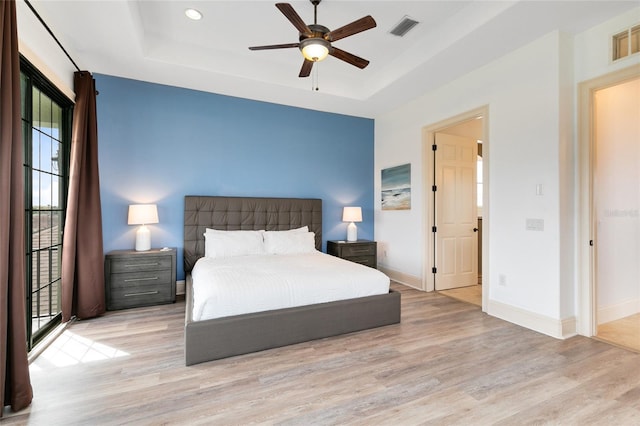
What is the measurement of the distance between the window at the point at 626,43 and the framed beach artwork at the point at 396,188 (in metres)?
2.58

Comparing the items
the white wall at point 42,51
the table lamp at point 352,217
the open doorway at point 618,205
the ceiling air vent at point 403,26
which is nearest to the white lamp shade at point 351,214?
the table lamp at point 352,217

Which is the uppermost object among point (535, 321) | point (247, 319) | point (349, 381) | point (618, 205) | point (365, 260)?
point (618, 205)

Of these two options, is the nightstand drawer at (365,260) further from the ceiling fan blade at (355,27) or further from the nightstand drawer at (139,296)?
the ceiling fan blade at (355,27)

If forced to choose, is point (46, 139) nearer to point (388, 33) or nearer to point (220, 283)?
point (220, 283)

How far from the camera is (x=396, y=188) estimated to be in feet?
16.7

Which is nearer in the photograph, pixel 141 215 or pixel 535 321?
pixel 535 321

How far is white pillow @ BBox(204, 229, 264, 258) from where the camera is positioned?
397 cm

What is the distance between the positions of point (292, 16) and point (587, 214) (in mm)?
3294

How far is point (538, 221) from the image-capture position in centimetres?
302

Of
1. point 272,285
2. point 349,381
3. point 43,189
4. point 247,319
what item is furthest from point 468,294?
point 43,189

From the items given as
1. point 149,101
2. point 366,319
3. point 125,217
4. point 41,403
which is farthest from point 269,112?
point 41,403

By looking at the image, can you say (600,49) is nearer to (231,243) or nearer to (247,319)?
(247,319)

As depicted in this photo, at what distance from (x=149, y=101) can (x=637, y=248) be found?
656 cm

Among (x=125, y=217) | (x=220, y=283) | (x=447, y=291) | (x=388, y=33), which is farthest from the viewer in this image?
(x=447, y=291)
